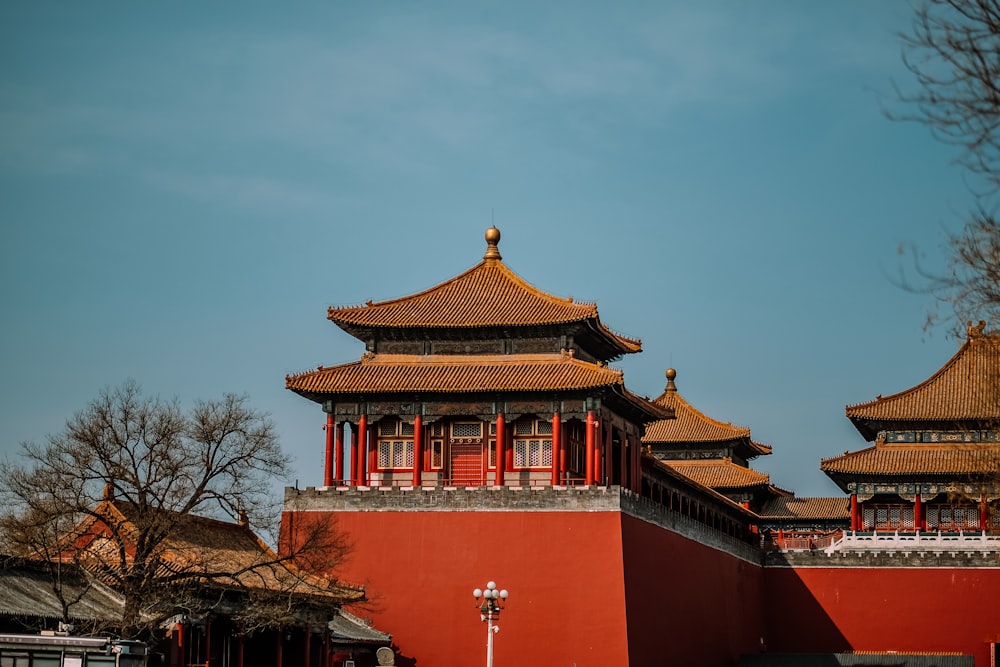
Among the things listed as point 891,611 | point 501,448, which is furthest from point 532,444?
point 891,611

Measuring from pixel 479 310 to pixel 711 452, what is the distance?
22099 millimetres

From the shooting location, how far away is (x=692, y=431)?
60.0 m

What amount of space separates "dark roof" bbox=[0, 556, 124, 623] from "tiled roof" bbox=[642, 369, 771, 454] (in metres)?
33.3

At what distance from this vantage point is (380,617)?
121ft

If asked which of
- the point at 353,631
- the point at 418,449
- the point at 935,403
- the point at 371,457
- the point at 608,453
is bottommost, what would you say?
the point at 353,631

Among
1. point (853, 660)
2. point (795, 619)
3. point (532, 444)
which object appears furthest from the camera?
point (795, 619)

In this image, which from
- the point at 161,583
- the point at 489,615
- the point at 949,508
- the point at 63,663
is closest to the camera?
the point at 63,663

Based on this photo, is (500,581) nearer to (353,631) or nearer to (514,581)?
(514,581)

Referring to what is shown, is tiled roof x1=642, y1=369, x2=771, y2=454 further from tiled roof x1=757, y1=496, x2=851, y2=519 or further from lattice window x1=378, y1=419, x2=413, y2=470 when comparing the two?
lattice window x1=378, y1=419, x2=413, y2=470

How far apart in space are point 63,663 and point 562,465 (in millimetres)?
17328

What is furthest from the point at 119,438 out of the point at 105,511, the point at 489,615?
the point at 489,615

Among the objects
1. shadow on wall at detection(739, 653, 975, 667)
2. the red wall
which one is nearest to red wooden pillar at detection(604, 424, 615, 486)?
the red wall

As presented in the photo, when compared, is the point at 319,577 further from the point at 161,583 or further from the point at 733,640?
the point at 733,640

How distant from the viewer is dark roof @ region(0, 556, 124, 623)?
2583 centimetres
